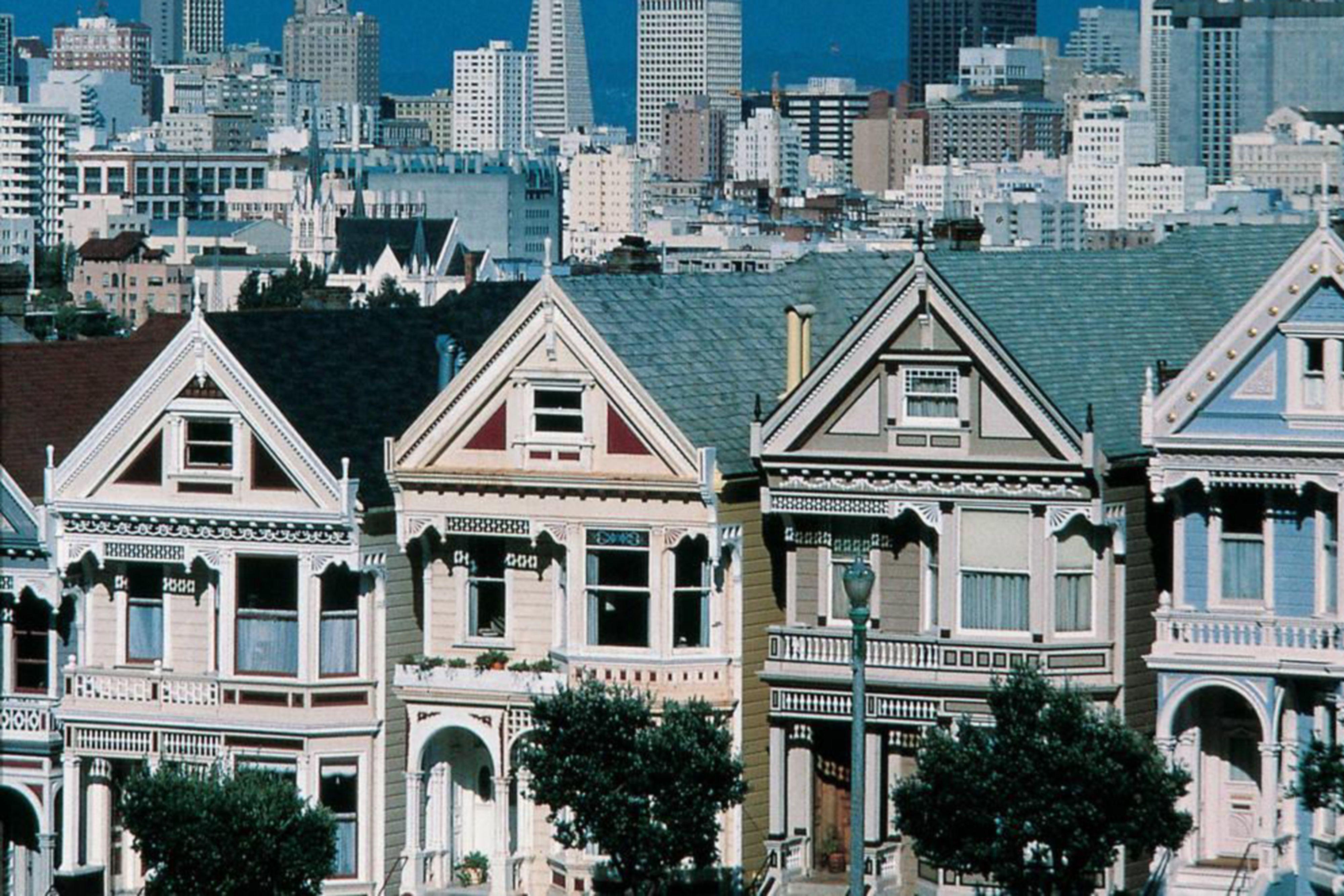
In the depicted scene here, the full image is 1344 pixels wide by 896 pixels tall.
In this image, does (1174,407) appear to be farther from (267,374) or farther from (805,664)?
(267,374)

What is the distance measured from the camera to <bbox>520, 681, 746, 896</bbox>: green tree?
140 ft

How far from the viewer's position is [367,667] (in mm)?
45531

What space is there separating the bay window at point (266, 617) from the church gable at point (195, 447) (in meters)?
0.78

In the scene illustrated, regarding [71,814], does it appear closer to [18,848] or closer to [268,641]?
[18,848]

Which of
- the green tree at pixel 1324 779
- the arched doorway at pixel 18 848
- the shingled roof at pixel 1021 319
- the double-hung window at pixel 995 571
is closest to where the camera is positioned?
the green tree at pixel 1324 779

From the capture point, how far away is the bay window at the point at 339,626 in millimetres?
45500

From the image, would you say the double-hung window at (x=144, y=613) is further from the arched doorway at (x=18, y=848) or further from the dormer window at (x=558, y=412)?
the dormer window at (x=558, y=412)

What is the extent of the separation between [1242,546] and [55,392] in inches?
627

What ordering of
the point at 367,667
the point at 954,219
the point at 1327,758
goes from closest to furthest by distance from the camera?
the point at 1327,758, the point at 367,667, the point at 954,219

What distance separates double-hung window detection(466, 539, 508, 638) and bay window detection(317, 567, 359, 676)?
1258 millimetres

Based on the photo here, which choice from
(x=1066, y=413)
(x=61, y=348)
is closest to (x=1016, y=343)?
(x=1066, y=413)

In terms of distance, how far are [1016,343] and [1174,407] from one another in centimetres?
230

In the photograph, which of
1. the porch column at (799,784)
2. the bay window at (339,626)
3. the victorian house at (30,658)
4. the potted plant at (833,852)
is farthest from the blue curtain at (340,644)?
the potted plant at (833,852)

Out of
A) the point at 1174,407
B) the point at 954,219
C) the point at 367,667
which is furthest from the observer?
the point at 954,219
